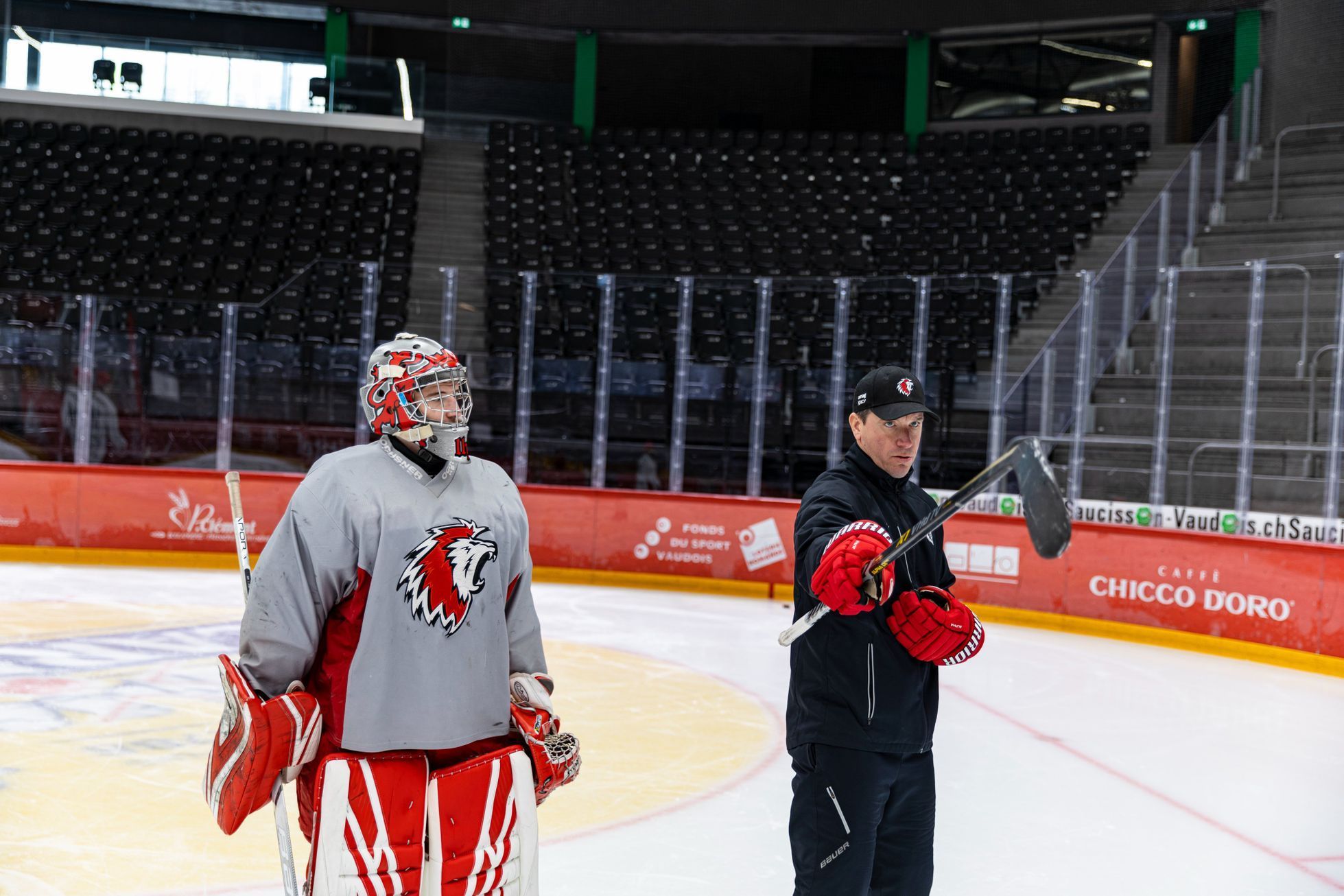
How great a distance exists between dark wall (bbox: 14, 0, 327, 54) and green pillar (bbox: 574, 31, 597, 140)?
447 centimetres

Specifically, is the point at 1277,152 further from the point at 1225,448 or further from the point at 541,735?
the point at 541,735

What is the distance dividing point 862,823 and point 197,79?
17833 millimetres

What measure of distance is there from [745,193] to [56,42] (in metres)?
9.98

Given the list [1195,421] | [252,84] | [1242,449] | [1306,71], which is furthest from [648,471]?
[1306,71]

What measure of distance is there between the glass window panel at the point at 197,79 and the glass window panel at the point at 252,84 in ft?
0.32

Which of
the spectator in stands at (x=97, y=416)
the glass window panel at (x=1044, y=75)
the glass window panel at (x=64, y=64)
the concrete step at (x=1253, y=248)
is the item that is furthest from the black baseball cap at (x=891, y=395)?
the glass window panel at (x=64, y=64)

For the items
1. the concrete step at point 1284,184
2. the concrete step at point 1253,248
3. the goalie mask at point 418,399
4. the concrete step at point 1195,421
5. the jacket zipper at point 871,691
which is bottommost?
the jacket zipper at point 871,691

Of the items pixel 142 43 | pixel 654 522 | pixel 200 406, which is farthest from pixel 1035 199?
pixel 142 43

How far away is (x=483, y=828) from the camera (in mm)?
2314

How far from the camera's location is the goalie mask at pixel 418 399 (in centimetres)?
238

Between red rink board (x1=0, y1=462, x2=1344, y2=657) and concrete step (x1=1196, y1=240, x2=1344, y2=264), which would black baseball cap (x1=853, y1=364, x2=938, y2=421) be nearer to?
red rink board (x1=0, y1=462, x2=1344, y2=657)

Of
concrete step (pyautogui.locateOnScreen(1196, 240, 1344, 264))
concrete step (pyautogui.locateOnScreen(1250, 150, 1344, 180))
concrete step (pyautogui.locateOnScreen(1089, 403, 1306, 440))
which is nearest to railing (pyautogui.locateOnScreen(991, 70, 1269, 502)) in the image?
concrete step (pyautogui.locateOnScreen(1089, 403, 1306, 440))

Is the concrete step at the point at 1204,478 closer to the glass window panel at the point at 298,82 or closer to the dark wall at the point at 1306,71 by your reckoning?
the dark wall at the point at 1306,71

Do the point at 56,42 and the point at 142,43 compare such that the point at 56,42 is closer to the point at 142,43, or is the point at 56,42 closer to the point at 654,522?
the point at 142,43
